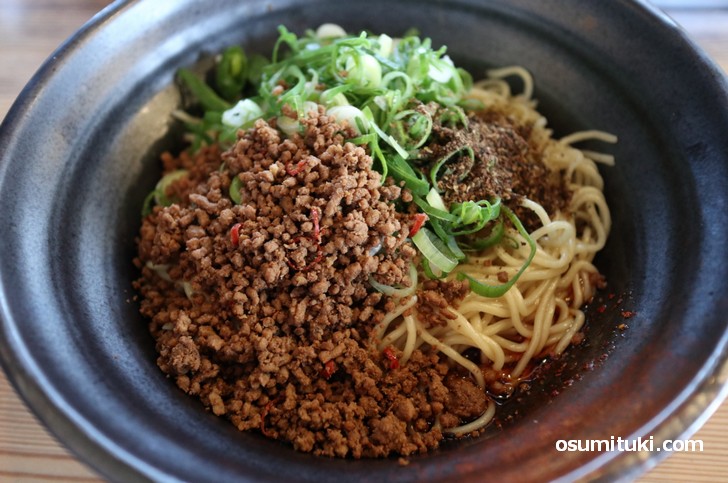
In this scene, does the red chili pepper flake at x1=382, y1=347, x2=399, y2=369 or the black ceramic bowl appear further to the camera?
the red chili pepper flake at x1=382, y1=347, x2=399, y2=369

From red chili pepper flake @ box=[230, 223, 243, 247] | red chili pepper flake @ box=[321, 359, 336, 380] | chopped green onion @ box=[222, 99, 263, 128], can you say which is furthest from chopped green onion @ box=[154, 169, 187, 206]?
red chili pepper flake @ box=[321, 359, 336, 380]

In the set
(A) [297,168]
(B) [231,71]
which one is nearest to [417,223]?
(A) [297,168]

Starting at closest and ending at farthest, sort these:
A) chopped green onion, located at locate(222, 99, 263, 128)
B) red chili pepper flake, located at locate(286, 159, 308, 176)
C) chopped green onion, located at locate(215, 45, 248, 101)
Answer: red chili pepper flake, located at locate(286, 159, 308, 176), chopped green onion, located at locate(222, 99, 263, 128), chopped green onion, located at locate(215, 45, 248, 101)

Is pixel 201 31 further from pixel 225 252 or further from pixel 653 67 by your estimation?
pixel 653 67

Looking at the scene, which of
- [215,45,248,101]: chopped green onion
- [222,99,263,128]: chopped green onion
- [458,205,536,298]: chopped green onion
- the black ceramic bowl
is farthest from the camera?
[215,45,248,101]: chopped green onion

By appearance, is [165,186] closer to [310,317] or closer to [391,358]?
[310,317]

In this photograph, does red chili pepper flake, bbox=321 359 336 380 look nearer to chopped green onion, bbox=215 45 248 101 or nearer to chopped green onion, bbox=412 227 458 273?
chopped green onion, bbox=412 227 458 273
